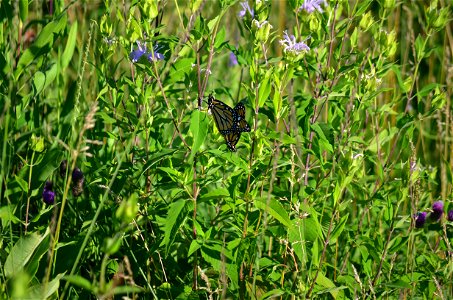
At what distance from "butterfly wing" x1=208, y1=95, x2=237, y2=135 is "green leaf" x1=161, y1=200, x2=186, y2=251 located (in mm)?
306

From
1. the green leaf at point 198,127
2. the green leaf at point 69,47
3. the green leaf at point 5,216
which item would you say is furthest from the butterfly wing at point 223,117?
the green leaf at point 5,216

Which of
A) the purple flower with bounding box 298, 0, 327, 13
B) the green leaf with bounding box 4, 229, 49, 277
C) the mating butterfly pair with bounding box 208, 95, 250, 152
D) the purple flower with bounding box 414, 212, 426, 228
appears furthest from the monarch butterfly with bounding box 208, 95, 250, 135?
the purple flower with bounding box 414, 212, 426, 228

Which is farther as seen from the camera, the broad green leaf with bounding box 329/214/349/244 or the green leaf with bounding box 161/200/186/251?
the broad green leaf with bounding box 329/214/349/244

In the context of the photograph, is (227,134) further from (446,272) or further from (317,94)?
(446,272)

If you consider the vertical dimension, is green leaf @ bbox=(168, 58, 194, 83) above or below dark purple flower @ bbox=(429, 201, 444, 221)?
above

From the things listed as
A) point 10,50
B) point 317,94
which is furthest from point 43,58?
point 317,94

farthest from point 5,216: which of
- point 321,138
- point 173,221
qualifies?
point 321,138

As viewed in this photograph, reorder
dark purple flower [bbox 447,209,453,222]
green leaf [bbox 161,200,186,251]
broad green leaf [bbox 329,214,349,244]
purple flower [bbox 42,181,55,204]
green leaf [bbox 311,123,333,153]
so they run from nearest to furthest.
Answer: green leaf [bbox 161,200,186,251]
broad green leaf [bbox 329,214,349,244]
green leaf [bbox 311,123,333,153]
purple flower [bbox 42,181,55,204]
dark purple flower [bbox 447,209,453,222]

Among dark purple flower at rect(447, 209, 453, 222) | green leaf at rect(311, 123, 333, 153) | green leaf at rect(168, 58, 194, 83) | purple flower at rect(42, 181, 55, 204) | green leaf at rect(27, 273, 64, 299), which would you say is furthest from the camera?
dark purple flower at rect(447, 209, 453, 222)

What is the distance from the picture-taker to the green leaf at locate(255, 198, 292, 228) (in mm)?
2211

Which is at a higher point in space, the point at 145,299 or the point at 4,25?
the point at 4,25

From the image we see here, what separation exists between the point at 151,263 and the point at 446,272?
114 cm

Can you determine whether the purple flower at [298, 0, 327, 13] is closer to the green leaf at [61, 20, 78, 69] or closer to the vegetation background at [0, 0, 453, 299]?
the vegetation background at [0, 0, 453, 299]

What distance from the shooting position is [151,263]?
2.64m
